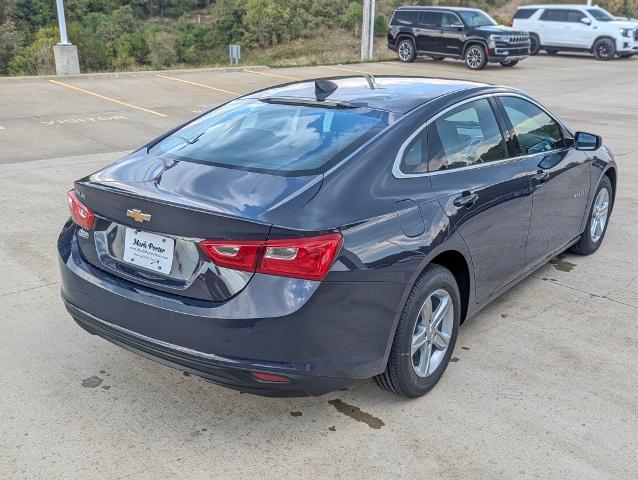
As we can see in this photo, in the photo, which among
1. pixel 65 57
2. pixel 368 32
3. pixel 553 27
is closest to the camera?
pixel 65 57

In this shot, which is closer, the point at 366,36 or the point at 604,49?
the point at 366,36

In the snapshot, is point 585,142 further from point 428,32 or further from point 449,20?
point 428,32

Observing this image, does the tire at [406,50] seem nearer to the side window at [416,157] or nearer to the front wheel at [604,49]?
the front wheel at [604,49]

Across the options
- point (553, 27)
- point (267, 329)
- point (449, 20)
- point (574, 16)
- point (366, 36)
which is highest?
point (574, 16)

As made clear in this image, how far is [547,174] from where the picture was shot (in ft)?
14.8

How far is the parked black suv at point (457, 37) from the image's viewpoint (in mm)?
22344

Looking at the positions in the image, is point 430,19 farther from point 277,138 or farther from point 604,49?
point 277,138

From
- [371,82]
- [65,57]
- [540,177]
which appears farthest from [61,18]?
[540,177]

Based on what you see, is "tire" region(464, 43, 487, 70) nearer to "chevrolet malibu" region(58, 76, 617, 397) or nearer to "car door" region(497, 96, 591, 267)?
"car door" region(497, 96, 591, 267)

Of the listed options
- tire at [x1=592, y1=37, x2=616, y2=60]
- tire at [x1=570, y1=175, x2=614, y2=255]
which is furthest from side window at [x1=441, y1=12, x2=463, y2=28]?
tire at [x1=570, y1=175, x2=614, y2=255]

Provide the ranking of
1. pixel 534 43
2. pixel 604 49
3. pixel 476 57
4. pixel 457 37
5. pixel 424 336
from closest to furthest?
pixel 424 336 → pixel 476 57 → pixel 457 37 → pixel 604 49 → pixel 534 43

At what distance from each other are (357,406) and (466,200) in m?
1.25

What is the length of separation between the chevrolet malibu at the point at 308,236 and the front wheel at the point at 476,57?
19440mm

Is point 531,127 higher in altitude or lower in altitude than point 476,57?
higher
